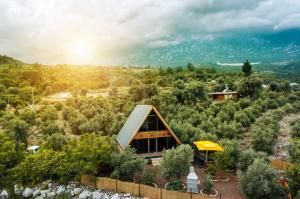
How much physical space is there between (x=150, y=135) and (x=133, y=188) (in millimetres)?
6315

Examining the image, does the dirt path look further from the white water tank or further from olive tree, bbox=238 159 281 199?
the white water tank

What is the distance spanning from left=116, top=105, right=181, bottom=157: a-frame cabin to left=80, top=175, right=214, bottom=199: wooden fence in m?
4.35

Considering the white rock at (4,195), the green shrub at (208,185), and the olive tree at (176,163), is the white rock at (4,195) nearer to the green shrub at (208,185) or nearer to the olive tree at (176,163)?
the olive tree at (176,163)

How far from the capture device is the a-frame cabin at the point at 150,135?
81.5 ft

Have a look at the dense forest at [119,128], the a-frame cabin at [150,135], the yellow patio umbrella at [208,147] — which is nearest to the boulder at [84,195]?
the dense forest at [119,128]

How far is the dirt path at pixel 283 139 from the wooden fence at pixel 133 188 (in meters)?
13.2

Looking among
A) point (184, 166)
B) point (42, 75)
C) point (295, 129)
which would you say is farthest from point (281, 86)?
point (42, 75)

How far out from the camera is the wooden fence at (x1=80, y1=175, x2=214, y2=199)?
1772cm

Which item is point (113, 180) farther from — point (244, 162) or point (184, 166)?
point (244, 162)

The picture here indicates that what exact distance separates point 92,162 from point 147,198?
15.2ft

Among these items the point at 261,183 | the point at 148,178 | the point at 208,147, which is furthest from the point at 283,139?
the point at 148,178

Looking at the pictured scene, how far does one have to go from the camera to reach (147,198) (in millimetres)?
18562

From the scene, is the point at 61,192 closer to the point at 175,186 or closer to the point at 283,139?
the point at 175,186

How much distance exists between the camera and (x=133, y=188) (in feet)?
63.8
